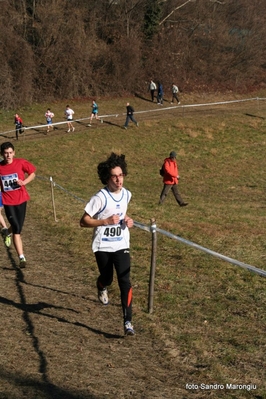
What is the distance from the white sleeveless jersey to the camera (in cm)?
580

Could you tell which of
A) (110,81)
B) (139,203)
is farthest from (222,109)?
(139,203)

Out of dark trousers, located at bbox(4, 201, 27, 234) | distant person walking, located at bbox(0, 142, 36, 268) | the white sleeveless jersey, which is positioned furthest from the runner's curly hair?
dark trousers, located at bbox(4, 201, 27, 234)

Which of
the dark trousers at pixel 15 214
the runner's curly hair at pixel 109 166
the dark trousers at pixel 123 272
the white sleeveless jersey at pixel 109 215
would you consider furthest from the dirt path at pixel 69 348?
the runner's curly hair at pixel 109 166

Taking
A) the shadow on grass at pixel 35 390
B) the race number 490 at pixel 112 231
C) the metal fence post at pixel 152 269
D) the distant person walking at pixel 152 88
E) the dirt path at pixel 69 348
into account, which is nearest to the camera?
the shadow on grass at pixel 35 390

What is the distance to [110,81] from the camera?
139 feet

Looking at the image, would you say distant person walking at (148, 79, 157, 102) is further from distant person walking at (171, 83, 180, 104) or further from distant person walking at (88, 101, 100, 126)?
distant person walking at (88, 101, 100, 126)

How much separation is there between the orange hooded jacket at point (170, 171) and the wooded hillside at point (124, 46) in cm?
2243

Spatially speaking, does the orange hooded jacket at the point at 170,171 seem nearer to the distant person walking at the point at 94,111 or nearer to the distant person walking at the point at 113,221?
the distant person walking at the point at 113,221

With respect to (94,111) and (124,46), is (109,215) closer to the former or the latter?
(94,111)

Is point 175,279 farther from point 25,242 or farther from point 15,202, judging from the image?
point 25,242

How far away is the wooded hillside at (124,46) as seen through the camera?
3875 centimetres

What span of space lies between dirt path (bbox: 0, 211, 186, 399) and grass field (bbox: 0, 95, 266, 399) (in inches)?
10.5

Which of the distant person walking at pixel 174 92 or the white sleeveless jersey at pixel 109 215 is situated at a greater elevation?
the white sleeveless jersey at pixel 109 215

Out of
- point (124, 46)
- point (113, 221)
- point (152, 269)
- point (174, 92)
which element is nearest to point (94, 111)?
point (174, 92)
